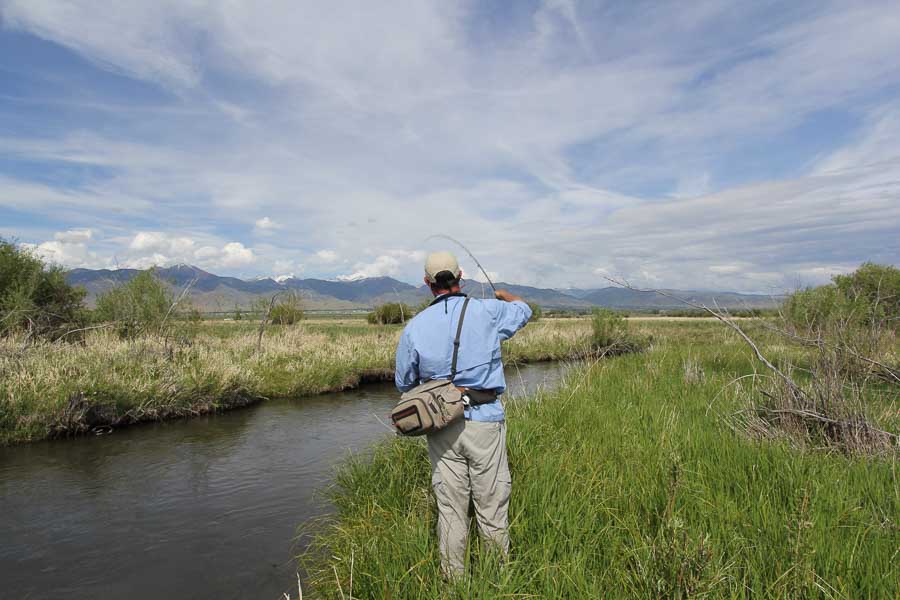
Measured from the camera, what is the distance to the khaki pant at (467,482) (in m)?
3.65

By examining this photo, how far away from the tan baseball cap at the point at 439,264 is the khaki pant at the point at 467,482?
3.63 ft

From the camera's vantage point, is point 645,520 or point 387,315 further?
point 387,315

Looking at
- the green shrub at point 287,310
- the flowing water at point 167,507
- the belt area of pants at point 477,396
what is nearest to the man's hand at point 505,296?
the belt area of pants at point 477,396

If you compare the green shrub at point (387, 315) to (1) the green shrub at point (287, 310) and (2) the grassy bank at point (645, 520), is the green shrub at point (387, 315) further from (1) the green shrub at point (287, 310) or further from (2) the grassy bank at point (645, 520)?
(2) the grassy bank at point (645, 520)

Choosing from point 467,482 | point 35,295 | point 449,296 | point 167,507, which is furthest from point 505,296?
point 35,295

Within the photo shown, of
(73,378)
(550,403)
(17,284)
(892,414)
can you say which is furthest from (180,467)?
(17,284)

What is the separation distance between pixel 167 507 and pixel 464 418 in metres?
6.81

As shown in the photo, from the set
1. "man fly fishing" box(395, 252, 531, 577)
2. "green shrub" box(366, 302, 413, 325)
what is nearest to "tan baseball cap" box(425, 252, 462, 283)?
"man fly fishing" box(395, 252, 531, 577)

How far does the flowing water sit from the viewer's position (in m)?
5.94

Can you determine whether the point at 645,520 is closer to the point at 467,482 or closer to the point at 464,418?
the point at 467,482

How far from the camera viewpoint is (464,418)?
3691 mm

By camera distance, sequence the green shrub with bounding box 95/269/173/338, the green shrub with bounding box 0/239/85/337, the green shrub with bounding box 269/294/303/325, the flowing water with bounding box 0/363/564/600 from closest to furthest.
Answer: the flowing water with bounding box 0/363/564/600
the green shrub with bounding box 0/239/85/337
the green shrub with bounding box 95/269/173/338
the green shrub with bounding box 269/294/303/325

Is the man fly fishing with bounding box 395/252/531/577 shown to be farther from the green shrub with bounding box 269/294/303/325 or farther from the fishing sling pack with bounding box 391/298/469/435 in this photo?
the green shrub with bounding box 269/294/303/325

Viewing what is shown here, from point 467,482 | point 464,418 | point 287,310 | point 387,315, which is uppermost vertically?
point 287,310
